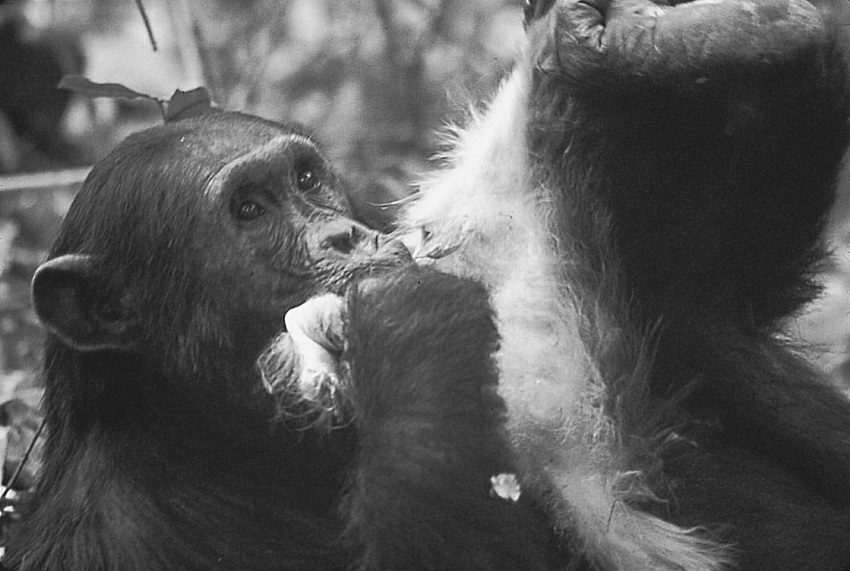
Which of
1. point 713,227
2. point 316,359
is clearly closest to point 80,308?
point 316,359

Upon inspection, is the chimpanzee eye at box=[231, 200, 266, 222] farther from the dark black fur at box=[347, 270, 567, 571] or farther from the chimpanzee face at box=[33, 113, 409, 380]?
the dark black fur at box=[347, 270, 567, 571]

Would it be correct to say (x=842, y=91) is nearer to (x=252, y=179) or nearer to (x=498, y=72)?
(x=498, y=72)

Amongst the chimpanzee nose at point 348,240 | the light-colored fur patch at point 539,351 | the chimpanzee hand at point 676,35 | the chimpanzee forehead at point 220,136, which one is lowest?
the light-colored fur patch at point 539,351

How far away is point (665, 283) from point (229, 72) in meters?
4.38

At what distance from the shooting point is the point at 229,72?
7.10 m

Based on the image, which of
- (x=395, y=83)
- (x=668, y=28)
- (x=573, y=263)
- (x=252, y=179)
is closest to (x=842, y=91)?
(x=668, y=28)

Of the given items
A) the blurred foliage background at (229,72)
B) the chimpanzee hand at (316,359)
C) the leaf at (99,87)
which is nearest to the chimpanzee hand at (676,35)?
the chimpanzee hand at (316,359)

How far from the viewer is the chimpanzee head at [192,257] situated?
3.29 meters

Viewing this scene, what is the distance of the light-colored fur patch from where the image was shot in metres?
3.04

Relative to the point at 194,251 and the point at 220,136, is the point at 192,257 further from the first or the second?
the point at 220,136

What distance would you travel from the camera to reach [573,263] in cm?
326

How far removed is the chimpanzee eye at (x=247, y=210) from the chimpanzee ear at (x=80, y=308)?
37cm

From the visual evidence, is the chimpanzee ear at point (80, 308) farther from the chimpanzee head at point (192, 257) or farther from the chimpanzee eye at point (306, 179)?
the chimpanzee eye at point (306, 179)

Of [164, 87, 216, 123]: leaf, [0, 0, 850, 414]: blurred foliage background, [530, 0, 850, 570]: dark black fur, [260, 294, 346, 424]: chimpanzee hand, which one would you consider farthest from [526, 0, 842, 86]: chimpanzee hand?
[0, 0, 850, 414]: blurred foliage background
